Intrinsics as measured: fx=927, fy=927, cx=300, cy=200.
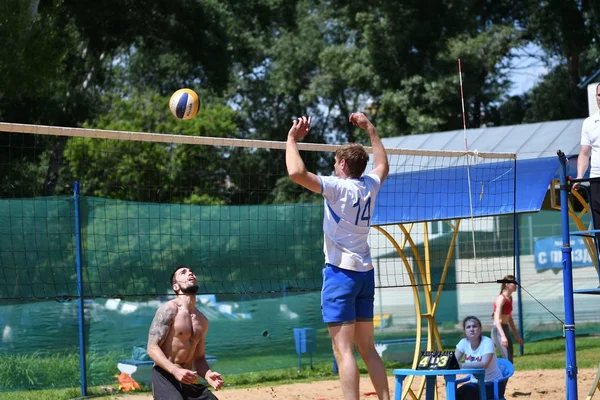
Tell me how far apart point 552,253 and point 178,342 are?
13.3 meters

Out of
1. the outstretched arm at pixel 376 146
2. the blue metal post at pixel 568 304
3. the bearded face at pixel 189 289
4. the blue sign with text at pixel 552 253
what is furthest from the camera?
the blue sign with text at pixel 552 253

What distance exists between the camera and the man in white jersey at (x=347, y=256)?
20.0 feet

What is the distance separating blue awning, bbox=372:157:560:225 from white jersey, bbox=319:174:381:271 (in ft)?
8.46

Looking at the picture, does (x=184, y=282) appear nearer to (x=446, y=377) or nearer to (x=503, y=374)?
(x=446, y=377)

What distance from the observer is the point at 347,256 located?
614 centimetres

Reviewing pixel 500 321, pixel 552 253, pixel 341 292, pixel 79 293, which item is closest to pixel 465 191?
pixel 500 321

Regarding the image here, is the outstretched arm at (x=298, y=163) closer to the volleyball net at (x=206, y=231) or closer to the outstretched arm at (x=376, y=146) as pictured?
the outstretched arm at (x=376, y=146)

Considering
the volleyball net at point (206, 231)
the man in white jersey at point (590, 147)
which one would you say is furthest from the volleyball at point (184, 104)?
the man in white jersey at point (590, 147)

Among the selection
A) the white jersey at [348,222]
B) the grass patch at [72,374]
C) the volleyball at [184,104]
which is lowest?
the grass patch at [72,374]

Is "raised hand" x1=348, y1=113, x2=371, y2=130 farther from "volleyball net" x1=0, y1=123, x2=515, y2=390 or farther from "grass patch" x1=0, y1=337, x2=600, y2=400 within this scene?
"grass patch" x1=0, y1=337, x2=600, y2=400

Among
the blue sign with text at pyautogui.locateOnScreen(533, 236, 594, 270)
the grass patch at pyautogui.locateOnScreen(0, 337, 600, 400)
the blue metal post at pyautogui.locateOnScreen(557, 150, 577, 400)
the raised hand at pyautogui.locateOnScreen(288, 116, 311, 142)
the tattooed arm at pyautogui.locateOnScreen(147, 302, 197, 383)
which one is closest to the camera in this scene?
the raised hand at pyautogui.locateOnScreen(288, 116, 311, 142)

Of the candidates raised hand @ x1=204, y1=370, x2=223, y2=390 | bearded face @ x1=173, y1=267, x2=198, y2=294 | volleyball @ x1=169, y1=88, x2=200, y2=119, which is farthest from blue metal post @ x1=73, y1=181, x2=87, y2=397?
raised hand @ x1=204, y1=370, x2=223, y2=390

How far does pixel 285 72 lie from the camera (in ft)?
111

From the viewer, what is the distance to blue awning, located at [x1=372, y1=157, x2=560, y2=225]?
8.66m
